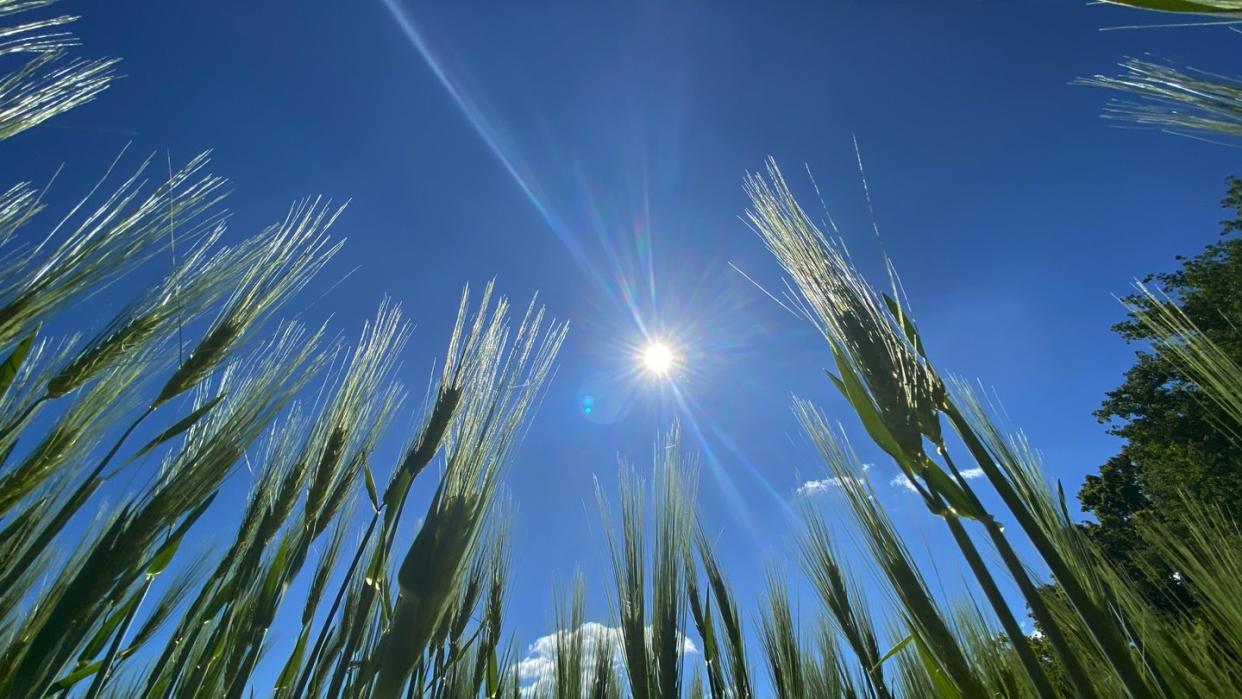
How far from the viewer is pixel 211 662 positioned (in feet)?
4.85

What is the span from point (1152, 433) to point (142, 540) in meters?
16.0

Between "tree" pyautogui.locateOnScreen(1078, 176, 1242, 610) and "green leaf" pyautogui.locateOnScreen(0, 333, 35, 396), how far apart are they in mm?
12549

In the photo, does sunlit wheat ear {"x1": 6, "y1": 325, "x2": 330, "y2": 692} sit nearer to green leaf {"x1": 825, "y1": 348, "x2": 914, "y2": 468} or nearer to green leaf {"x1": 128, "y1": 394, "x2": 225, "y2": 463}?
green leaf {"x1": 128, "y1": 394, "x2": 225, "y2": 463}

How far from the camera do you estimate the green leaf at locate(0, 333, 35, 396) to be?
1432mm

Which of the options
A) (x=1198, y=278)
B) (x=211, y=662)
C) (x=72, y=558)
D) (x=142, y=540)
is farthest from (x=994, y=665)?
(x=1198, y=278)

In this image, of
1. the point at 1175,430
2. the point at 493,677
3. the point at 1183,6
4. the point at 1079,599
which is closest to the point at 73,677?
the point at 493,677

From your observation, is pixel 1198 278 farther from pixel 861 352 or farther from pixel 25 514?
pixel 25 514

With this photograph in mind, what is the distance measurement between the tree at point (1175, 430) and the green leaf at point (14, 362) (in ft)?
41.2

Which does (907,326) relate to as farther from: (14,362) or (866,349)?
(14,362)

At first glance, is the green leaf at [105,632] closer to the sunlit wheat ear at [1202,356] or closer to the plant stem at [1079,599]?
the plant stem at [1079,599]

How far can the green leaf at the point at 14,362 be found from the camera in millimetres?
1432

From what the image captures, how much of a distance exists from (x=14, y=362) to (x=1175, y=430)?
15840 millimetres

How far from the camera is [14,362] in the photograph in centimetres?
146

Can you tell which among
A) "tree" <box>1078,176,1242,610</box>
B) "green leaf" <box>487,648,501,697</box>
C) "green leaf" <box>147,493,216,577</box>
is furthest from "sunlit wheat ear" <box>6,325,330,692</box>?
"tree" <box>1078,176,1242,610</box>
